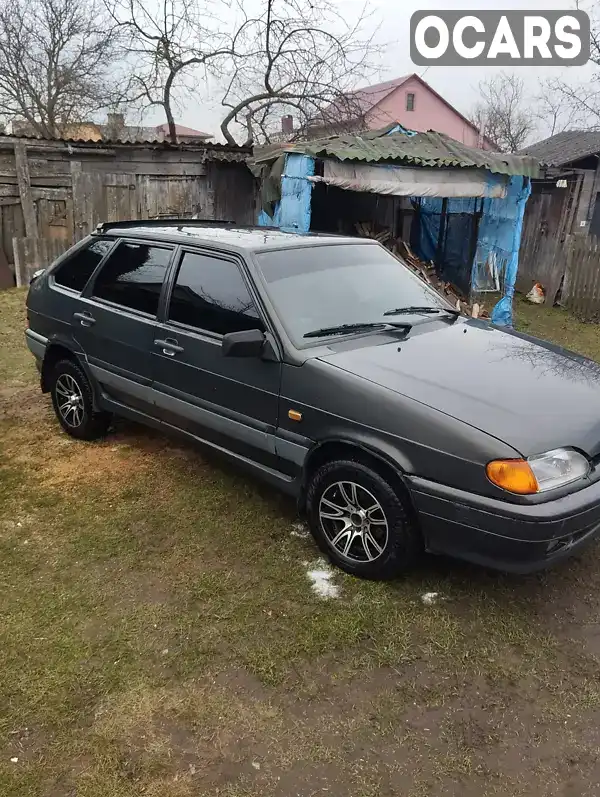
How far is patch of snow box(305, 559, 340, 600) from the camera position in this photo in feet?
10.5

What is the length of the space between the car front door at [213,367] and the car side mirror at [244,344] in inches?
4.6

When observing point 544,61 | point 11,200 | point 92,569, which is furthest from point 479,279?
point 92,569

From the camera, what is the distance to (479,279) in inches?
503

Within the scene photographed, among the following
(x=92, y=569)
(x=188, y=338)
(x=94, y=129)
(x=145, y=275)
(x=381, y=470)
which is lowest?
(x=92, y=569)

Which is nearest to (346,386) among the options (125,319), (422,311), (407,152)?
(422,311)

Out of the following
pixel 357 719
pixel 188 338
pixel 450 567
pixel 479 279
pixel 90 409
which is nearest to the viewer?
pixel 357 719

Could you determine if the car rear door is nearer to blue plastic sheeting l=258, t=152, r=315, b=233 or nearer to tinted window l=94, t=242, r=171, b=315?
tinted window l=94, t=242, r=171, b=315

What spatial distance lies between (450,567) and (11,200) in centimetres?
1077

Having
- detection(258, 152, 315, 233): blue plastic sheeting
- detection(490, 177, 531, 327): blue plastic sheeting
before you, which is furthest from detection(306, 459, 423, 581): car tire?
detection(490, 177, 531, 327): blue plastic sheeting

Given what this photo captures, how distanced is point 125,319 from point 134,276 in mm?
317

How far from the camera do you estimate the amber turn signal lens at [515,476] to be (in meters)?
2.68

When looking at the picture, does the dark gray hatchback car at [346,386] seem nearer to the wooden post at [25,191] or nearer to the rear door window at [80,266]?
the rear door window at [80,266]

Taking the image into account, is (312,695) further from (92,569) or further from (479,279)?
(479,279)

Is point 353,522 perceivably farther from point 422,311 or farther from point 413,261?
point 413,261
